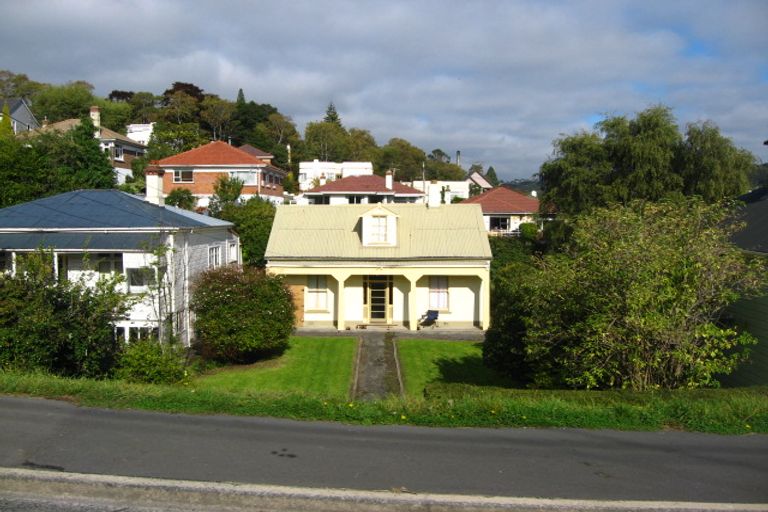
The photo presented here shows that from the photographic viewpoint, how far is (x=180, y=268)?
2392 centimetres

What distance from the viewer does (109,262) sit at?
23.6 meters

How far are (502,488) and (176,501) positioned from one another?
333 centimetres

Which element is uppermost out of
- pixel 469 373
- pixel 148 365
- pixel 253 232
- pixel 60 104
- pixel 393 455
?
pixel 60 104

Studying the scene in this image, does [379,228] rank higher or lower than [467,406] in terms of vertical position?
higher

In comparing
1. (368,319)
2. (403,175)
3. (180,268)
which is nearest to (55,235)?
(180,268)

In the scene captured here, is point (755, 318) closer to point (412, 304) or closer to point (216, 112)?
point (412, 304)

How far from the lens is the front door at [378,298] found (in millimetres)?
30156

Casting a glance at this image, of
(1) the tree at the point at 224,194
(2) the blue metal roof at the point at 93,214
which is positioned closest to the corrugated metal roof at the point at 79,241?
(2) the blue metal roof at the point at 93,214

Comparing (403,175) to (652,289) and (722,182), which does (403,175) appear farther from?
(652,289)

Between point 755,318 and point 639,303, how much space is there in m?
6.76

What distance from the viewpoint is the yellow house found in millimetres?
29000

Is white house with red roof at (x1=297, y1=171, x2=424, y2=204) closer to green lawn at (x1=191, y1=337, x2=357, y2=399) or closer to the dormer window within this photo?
the dormer window

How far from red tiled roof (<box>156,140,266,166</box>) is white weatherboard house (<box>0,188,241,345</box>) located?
25.4 m

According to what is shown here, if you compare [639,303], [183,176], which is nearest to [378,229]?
[639,303]
